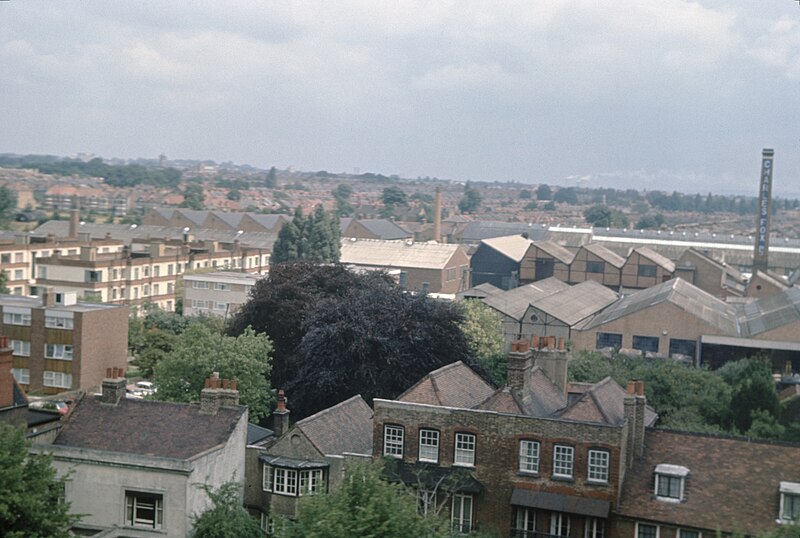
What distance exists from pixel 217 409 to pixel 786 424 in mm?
25516

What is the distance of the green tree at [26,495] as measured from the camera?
23156 mm

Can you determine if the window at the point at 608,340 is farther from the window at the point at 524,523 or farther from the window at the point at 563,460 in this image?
the window at the point at 524,523

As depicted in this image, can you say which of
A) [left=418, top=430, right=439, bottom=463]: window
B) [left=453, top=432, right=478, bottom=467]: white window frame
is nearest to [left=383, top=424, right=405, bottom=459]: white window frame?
[left=418, top=430, right=439, bottom=463]: window

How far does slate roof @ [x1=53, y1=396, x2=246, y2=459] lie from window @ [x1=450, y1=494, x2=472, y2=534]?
647 cm

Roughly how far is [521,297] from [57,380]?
3404 centimetres

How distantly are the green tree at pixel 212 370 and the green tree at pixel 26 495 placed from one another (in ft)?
48.4

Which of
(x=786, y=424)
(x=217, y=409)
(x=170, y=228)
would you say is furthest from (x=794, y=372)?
(x=170, y=228)

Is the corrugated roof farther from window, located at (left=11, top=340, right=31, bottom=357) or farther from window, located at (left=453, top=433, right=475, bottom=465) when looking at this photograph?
window, located at (left=453, top=433, right=475, bottom=465)

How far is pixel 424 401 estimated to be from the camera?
3066 centimetres

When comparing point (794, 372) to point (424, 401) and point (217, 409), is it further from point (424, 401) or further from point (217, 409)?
point (217, 409)

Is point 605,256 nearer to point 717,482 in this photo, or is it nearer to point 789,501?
point 717,482

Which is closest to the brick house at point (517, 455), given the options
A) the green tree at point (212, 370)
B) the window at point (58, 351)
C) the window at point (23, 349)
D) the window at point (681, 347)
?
the green tree at point (212, 370)

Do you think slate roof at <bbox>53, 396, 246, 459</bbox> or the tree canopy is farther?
the tree canopy

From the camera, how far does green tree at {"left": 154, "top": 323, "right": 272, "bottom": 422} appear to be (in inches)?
1574
